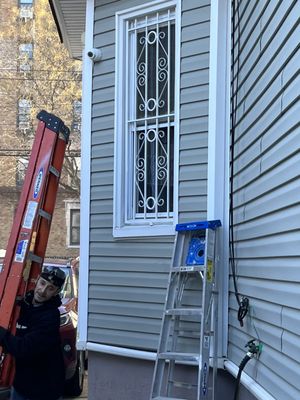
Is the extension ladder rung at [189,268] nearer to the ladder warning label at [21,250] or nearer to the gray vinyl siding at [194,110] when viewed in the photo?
the gray vinyl siding at [194,110]

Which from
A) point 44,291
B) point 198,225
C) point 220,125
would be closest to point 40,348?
point 44,291

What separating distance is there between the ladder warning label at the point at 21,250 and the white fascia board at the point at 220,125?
1702mm

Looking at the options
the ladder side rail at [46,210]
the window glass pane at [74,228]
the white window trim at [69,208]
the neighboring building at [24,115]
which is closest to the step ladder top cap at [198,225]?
the ladder side rail at [46,210]

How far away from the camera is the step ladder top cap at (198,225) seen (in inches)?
187

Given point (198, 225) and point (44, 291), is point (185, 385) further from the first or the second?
point (44, 291)

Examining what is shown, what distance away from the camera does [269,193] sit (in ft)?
12.0

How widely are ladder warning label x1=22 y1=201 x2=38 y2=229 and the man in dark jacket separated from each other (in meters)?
1.20

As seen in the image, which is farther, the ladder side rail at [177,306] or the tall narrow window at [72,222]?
the tall narrow window at [72,222]

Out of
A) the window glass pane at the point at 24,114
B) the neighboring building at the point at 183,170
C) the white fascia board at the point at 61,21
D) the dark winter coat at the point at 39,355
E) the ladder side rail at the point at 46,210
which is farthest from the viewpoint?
the window glass pane at the point at 24,114

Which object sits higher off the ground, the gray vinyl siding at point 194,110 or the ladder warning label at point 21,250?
the gray vinyl siding at point 194,110

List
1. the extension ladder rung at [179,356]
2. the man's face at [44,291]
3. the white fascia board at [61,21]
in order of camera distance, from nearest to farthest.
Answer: the man's face at [44,291] < the extension ladder rung at [179,356] < the white fascia board at [61,21]

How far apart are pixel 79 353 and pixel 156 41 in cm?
463

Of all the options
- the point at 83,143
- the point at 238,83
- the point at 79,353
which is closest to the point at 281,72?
the point at 238,83

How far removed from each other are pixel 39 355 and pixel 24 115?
24.0 m
